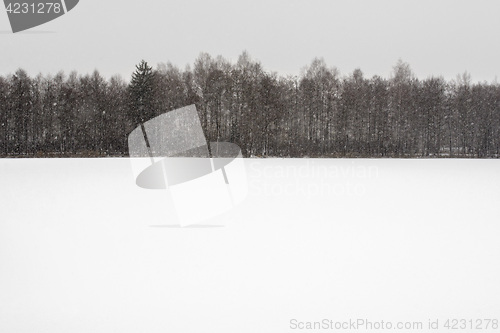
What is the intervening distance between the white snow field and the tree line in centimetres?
4531

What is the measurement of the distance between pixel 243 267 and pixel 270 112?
5205 centimetres

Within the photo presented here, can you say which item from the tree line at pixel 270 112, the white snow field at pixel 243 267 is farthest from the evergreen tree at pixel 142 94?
the white snow field at pixel 243 267

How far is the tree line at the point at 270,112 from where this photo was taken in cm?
5666

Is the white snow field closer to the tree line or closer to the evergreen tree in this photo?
the evergreen tree

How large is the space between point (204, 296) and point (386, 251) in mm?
3207

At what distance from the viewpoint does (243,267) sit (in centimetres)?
617

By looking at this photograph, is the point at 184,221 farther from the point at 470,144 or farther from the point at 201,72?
the point at 470,144

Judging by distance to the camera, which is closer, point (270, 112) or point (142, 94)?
point (142, 94)

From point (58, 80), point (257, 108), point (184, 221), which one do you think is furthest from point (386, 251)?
point (58, 80)

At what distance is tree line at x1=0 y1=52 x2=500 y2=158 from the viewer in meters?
56.7

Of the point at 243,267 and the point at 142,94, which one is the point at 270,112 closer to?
the point at 142,94

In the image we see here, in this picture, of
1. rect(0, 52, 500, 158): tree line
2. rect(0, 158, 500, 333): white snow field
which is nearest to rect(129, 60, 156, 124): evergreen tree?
rect(0, 52, 500, 158): tree line

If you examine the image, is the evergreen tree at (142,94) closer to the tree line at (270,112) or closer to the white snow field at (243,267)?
the tree line at (270,112)

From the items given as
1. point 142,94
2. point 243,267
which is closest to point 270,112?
point 142,94
